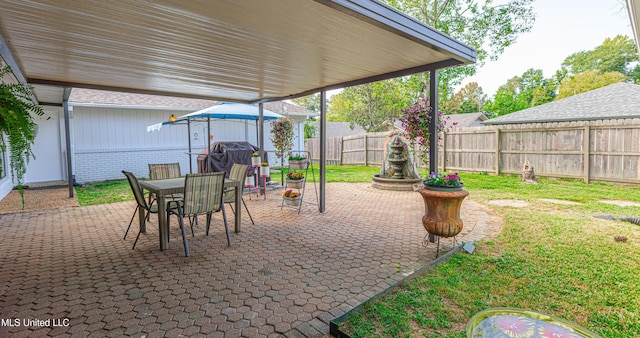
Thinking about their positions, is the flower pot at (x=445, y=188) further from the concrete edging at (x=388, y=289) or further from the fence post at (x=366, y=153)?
the fence post at (x=366, y=153)

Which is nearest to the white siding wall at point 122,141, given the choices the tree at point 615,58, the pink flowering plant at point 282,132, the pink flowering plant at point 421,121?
the pink flowering plant at point 282,132

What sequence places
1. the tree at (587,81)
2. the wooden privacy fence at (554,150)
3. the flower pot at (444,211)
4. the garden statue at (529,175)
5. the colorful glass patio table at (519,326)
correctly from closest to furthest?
the colorful glass patio table at (519,326) < the flower pot at (444,211) < the wooden privacy fence at (554,150) < the garden statue at (529,175) < the tree at (587,81)

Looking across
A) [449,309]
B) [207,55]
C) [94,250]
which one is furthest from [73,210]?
[449,309]

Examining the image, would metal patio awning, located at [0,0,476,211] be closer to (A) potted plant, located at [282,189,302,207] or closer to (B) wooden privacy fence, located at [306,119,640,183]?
(A) potted plant, located at [282,189,302,207]

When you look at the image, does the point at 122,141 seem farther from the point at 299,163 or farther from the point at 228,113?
the point at 299,163

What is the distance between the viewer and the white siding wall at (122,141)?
9500 millimetres

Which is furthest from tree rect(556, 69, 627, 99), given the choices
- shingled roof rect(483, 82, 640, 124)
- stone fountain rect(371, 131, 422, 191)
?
stone fountain rect(371, 131, 422, 191)

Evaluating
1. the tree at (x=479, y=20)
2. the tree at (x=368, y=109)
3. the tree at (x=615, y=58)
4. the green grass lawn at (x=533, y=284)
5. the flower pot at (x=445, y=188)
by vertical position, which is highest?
the tree at (x=615, y=58)

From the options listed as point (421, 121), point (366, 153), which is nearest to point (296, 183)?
point (421, 121)

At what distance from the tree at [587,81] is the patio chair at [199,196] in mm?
A: 28310

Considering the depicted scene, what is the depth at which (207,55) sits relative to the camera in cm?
363

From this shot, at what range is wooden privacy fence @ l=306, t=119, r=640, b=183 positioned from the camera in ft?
25.5

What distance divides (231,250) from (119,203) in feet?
14.6

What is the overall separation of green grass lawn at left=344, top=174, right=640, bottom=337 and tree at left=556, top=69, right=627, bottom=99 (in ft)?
80.3
